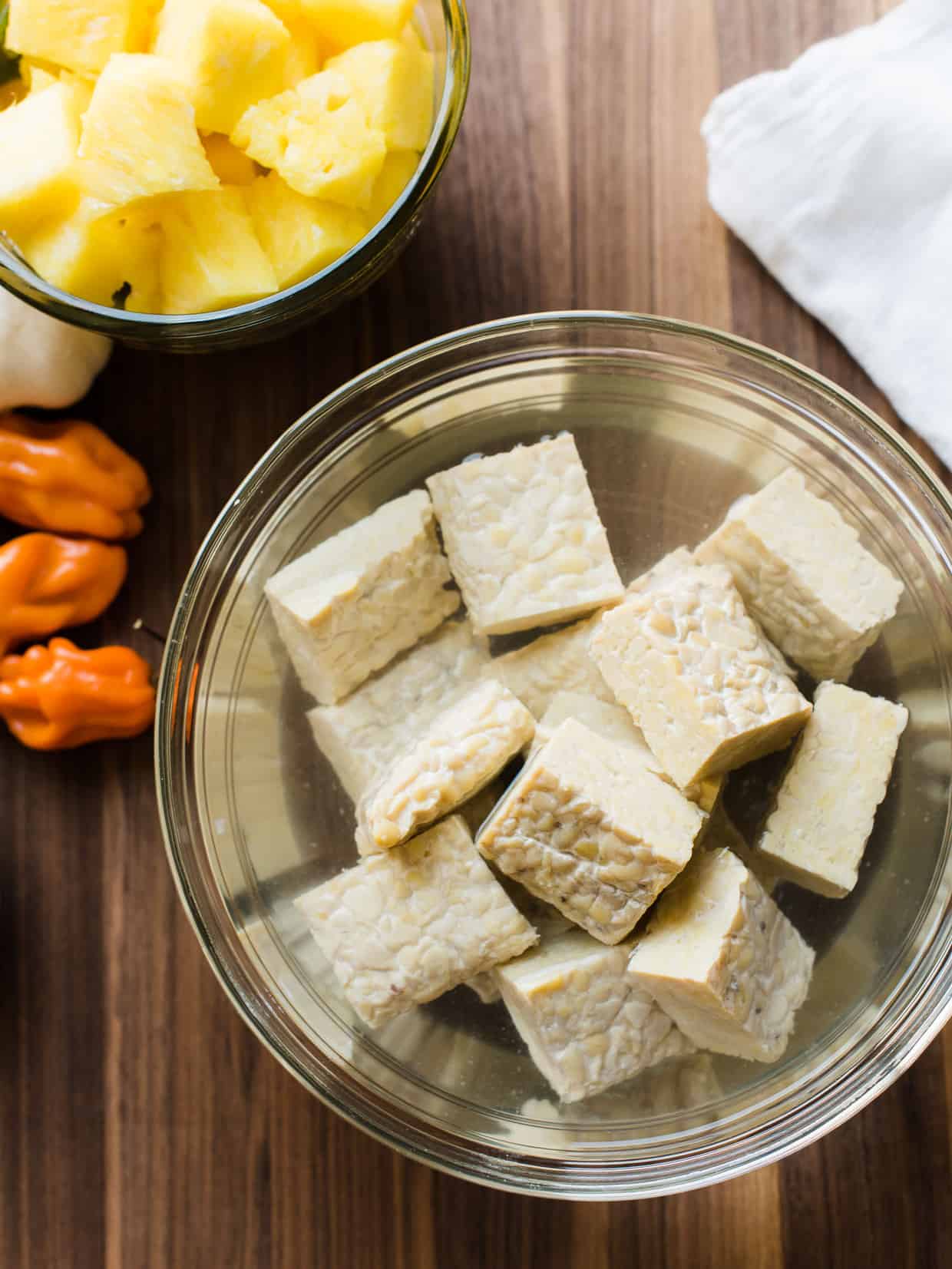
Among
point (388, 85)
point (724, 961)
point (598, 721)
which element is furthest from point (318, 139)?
point (724, 961)

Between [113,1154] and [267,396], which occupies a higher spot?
[267,396]

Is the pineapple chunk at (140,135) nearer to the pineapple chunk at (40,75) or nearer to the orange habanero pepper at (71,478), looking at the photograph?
the pineapple chunk at (40,75)

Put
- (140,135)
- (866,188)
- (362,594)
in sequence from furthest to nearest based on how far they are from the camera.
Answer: (866,188) < (362,594) < (140,135)

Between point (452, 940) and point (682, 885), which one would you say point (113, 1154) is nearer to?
point (452, 940)

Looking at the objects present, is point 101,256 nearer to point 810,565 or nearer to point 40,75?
point 40,75

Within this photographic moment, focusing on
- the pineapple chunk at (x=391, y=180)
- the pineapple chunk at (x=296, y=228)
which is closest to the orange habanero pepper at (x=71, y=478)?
the pineapple chunk at (x=296, y=228)

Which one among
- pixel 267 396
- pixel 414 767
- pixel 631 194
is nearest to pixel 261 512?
A: pixel 267 396

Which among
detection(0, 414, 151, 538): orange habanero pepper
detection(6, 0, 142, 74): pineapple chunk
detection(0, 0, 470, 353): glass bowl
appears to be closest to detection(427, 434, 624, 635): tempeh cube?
detection(0, 0, 470, 353): glass bowl
